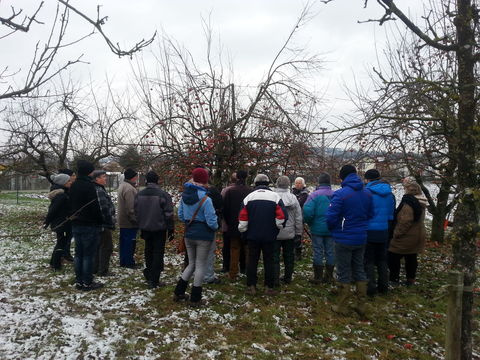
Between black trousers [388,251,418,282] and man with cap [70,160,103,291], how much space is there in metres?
4.85

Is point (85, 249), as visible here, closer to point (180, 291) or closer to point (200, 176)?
point (180, 291)

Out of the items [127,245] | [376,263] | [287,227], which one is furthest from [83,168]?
[376,263]

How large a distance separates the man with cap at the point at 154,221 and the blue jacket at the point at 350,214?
2.49 metres

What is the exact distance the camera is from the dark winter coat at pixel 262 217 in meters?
5.14

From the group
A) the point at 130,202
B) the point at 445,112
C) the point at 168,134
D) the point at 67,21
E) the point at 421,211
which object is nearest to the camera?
the point at 67,21

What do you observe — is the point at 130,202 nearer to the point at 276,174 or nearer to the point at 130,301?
the point at 130,301

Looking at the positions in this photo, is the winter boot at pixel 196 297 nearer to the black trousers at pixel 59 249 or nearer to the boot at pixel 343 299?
the boot at pixel 343 299

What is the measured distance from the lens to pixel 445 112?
327cm

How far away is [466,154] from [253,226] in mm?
2885

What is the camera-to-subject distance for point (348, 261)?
187 inches

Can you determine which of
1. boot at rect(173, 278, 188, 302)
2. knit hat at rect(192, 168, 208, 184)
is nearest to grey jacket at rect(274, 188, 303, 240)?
knit hat at rect(192, 168, 208, 184)

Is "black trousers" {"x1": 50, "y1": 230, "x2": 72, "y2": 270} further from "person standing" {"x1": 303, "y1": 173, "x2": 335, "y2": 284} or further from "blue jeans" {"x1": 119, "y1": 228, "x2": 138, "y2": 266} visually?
"person standing" {"x1": 303, "y1": 173, "x2": 335, "y2": 284}

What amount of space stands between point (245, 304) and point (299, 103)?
5306mm

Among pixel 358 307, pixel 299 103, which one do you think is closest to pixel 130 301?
pixel 358 307
